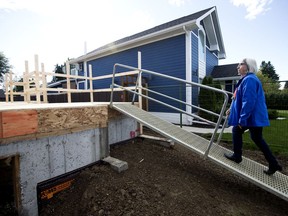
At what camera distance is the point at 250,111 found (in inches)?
85.0

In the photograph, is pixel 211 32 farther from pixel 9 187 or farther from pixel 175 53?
pixel 9 187

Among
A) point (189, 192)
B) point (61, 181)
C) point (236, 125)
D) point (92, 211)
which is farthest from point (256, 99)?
point (61, 181)

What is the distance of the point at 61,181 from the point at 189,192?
5.54 ft

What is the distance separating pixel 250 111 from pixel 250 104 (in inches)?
3.5

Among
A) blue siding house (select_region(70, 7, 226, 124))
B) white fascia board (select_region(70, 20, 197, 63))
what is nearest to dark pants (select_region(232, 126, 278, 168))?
blue siding house (select_region(70, 7, 226, 124))

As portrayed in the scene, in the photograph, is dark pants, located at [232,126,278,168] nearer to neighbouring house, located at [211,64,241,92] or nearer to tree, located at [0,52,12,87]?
neighbouring house, located at [211,64,241,92]

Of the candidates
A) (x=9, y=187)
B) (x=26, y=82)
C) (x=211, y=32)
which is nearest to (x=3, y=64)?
(x=26, y=82)

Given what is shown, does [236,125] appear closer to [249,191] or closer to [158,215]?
[249,191]

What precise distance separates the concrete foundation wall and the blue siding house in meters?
4.56

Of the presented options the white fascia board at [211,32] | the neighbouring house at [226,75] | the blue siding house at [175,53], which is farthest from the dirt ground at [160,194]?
the white fascia board at [211,32]

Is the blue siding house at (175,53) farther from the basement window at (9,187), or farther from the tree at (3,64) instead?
the tree at (3,64)

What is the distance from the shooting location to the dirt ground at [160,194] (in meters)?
1.98

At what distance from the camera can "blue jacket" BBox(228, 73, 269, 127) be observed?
85.1 inches

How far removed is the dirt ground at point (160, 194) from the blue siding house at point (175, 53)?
455 centimetres
